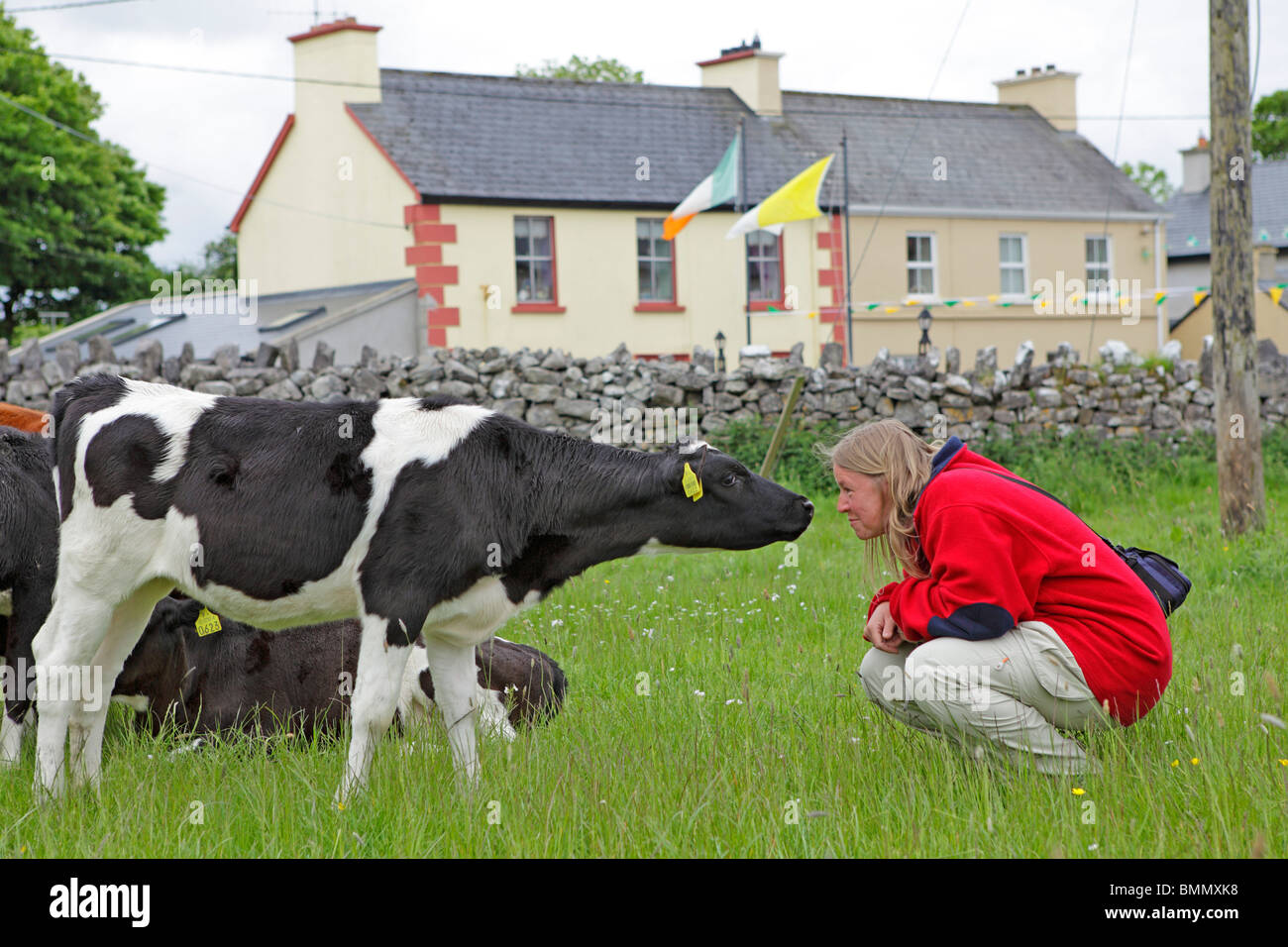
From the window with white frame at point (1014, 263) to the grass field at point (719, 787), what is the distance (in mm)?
25265

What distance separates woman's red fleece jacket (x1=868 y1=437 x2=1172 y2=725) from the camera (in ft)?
14.0

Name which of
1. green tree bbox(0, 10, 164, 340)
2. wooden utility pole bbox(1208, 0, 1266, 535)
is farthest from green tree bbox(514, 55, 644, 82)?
wooden utility pole bbox(1208, 0, 1266, 535)

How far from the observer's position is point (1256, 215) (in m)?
42.6

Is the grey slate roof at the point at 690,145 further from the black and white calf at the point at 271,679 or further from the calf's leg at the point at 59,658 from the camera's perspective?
the calf's leg at the point at 59,658

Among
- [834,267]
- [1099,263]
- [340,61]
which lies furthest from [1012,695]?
[1099,263]

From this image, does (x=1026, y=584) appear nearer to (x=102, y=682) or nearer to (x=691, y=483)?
(x=691, y=483)

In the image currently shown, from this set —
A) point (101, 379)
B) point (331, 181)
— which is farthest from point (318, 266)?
point (101, 379)

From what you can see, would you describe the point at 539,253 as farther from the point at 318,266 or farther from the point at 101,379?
the point at 101,379

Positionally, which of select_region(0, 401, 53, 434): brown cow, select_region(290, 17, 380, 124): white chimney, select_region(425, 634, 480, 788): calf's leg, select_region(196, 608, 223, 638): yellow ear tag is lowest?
select_region(425, 634, 480, 788): calf's leg

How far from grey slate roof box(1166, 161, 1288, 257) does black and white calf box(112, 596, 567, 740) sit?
40.1 metres

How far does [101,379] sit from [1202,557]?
795 cm

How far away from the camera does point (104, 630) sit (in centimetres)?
475

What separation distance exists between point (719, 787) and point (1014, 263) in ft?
93.4

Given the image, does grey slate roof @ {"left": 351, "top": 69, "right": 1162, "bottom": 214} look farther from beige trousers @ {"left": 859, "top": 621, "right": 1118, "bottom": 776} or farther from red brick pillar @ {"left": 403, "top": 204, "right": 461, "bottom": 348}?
beige trousers @ {"left": 859, "top": 621, "right": 1118, "bottom": 776}
